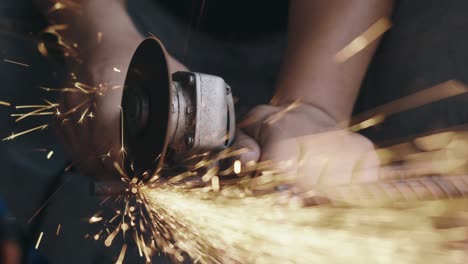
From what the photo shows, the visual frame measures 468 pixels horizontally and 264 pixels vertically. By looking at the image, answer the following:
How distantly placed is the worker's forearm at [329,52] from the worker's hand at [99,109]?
0.23m

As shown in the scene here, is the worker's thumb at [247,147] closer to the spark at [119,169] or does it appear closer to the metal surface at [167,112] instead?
the metal surface at [167,112]

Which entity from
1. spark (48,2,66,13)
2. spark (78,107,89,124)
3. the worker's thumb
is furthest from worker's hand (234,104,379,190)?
spark (48,2,66,13)

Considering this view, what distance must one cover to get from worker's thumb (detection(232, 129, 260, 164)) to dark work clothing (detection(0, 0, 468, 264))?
0.90ft

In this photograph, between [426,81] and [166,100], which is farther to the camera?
[426,81]

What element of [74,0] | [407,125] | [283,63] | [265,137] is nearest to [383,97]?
[407,125]

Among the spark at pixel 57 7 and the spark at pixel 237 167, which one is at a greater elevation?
the spark at pixel 57 7

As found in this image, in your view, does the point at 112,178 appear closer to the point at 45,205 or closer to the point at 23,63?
the point at 45,205

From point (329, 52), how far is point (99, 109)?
0.45m

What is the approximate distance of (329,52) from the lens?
3.33 ft

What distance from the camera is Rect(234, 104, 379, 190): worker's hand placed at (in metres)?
0.74

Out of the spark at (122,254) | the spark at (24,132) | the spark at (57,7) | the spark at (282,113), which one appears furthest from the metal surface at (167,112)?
the spark at (24,132)

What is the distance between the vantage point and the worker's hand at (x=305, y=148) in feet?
2.43

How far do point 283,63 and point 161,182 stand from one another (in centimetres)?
36

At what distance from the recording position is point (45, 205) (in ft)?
3.45
